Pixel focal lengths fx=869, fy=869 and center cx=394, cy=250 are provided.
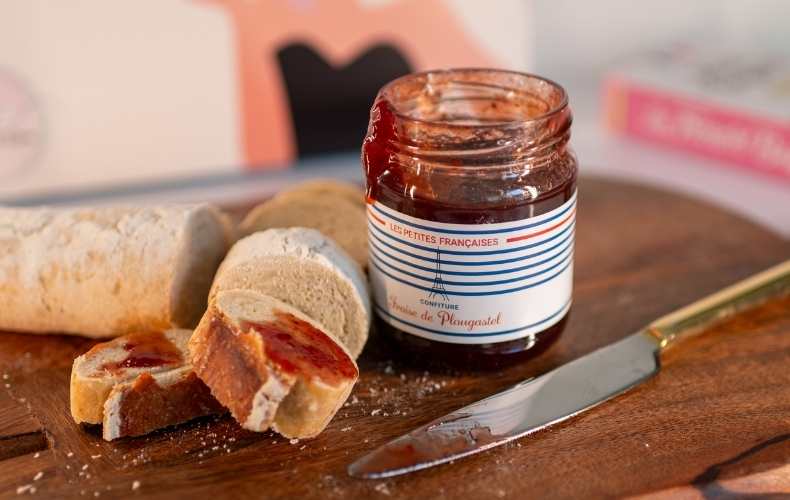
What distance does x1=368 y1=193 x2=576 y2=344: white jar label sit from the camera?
1487mm

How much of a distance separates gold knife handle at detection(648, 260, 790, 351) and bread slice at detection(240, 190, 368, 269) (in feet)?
2.00

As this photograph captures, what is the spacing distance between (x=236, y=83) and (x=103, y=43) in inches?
16.2

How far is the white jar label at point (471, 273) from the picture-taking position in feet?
4.88

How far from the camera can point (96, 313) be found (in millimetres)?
1693

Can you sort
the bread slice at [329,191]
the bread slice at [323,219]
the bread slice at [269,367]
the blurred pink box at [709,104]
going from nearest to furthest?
1. the bread slice at [269,367]
2. the bread slice at [323,219]
3. the bread slice at [329,191]
4. the blurred pink box at [709,104]

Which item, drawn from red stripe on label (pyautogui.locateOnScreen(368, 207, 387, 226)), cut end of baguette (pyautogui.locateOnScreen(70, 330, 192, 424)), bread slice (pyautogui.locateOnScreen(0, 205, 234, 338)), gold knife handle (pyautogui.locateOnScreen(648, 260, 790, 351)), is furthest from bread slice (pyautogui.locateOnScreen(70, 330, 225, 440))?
gold knife handle (pyautogui.locateOnScreen(648, 260, 790, 351))

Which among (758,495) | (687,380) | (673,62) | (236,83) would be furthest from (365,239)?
(673,62)

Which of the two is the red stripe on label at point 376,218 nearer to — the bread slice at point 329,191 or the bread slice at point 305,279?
the bread slice at point 305,279

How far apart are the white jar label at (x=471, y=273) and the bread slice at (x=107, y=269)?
37 cm

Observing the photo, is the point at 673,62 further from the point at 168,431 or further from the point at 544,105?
the point at 168,431

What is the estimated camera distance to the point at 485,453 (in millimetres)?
1430

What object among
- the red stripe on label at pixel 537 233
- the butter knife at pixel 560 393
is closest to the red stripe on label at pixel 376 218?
the red stripe on label at pixel 537 233

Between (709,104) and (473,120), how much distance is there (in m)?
1.30

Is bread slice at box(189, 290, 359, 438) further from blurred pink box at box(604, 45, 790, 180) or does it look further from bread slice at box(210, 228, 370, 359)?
blurred pink box at box(604, 45, 790, 180)
